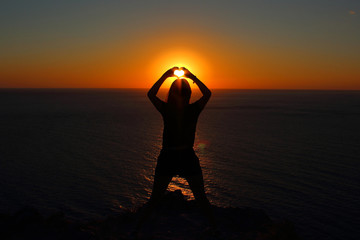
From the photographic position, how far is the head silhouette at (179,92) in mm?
4168

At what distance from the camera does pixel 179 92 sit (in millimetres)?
4180

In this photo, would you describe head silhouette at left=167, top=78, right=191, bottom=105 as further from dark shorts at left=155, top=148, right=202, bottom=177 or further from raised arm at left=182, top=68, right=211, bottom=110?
dark shorts at left=155, top=148, right=202, bottom=177

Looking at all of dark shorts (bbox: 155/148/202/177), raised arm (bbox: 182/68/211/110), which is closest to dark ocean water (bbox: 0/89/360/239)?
dark shorts (bbox: 155/148/202/177)

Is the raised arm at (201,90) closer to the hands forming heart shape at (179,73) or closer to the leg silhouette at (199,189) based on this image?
the hands forming heart shape at (179,73)

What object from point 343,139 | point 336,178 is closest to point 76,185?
point 336,178

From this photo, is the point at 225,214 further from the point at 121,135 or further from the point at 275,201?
the point at 121,135

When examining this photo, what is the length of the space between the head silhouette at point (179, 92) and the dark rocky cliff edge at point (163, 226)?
2.50 m

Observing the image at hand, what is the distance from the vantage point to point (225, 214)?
8.37m

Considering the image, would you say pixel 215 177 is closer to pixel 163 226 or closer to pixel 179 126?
pixel 163 226

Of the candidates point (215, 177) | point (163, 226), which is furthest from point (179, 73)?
point (215, 177)

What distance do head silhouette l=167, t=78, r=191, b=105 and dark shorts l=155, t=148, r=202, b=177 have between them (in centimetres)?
74

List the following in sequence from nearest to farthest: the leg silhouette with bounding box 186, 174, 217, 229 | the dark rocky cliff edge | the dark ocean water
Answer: the leg silhouette with bounding box 186, 174, 217, 229 < the dark rocky cliff edge < the dark ocean water

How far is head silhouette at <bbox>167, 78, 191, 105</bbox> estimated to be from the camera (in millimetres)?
4168

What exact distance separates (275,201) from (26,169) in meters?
13.7
